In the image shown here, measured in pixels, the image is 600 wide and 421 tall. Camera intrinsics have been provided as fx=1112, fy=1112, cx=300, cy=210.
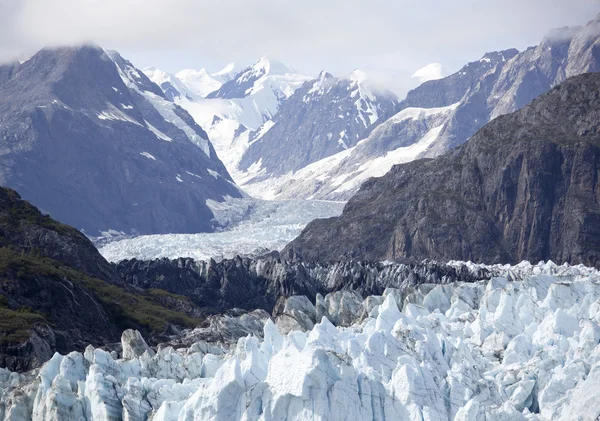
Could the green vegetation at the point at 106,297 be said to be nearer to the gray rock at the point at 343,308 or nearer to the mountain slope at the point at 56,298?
the mountain slope at the point at 56,298

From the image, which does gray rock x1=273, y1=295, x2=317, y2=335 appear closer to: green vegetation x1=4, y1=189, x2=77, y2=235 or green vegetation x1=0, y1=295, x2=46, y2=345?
green vegetation x1=0, y1=295, x2=46, y2=345

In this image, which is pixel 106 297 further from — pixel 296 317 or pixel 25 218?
pixel 25 218

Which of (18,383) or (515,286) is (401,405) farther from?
(515,286)

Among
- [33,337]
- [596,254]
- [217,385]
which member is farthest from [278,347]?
[596,254]

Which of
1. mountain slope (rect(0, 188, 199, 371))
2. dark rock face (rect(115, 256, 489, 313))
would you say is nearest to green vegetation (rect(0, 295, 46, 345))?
mountain slope (rect(0, 188, 199, 371))

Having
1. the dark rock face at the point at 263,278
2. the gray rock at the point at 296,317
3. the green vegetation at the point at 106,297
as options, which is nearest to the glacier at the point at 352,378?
the gray rock at the point at 296,317

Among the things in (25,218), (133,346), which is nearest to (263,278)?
(25,218)

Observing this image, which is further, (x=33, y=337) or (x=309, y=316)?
(x=309, y=316)
